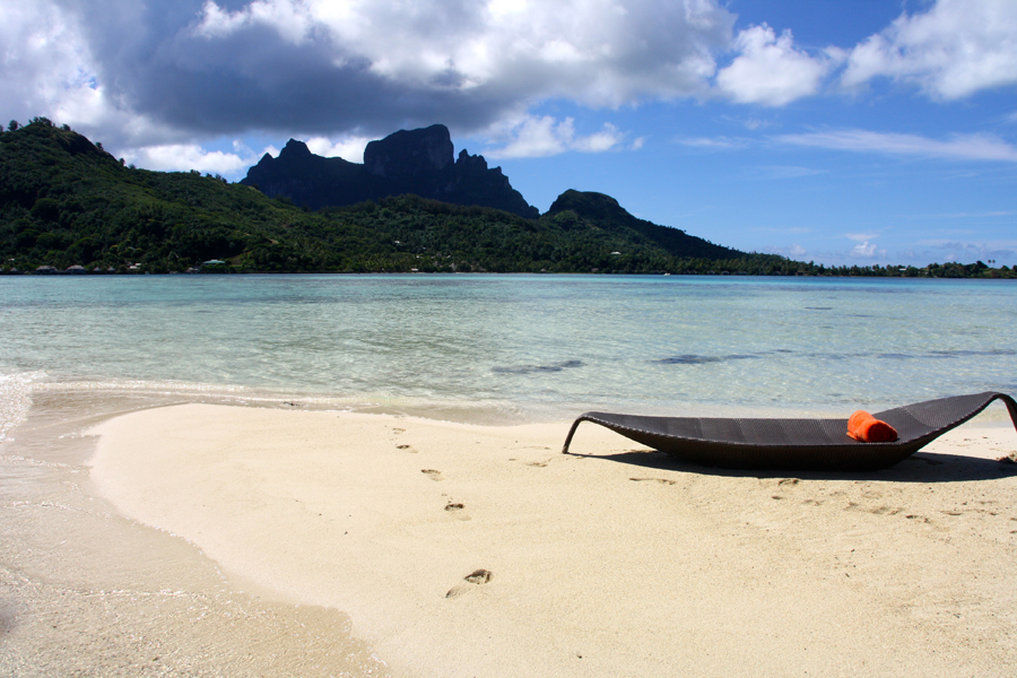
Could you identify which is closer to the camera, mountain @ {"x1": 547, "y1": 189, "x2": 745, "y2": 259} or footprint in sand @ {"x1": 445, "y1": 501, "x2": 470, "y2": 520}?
footprint in sand @ {"x1": 445, "y1": 501, "x2": 470, "y2": 520}

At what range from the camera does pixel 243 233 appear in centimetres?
9388

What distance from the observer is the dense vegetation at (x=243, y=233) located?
8338cm

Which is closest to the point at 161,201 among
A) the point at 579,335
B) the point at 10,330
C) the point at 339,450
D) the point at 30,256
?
the point at 30,256

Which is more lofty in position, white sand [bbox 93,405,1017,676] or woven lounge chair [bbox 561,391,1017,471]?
woven lounge chair [bbox 561,391,1017,471]

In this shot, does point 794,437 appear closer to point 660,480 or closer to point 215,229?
point 660,480

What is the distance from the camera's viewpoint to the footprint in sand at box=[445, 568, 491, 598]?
124 inches

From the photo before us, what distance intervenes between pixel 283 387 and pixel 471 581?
24.2 ft

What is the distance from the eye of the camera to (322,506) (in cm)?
436

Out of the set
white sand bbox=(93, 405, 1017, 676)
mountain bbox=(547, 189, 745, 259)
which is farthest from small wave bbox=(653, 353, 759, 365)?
mountain bbox=(547, 189, 745, 259)

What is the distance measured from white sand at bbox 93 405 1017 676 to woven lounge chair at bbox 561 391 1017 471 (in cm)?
19

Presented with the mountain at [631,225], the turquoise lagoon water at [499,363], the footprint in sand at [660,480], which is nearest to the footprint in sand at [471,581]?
the footprint in sand at [660,480]

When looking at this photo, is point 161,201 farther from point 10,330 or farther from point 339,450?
point 339,450

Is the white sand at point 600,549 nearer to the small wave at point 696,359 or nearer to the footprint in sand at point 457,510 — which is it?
the footprint in sand at point 457,510

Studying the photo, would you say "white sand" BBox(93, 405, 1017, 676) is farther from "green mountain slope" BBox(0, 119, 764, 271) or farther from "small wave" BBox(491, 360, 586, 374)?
"green mountain slope" BBox(0, 119, 764, 271)
